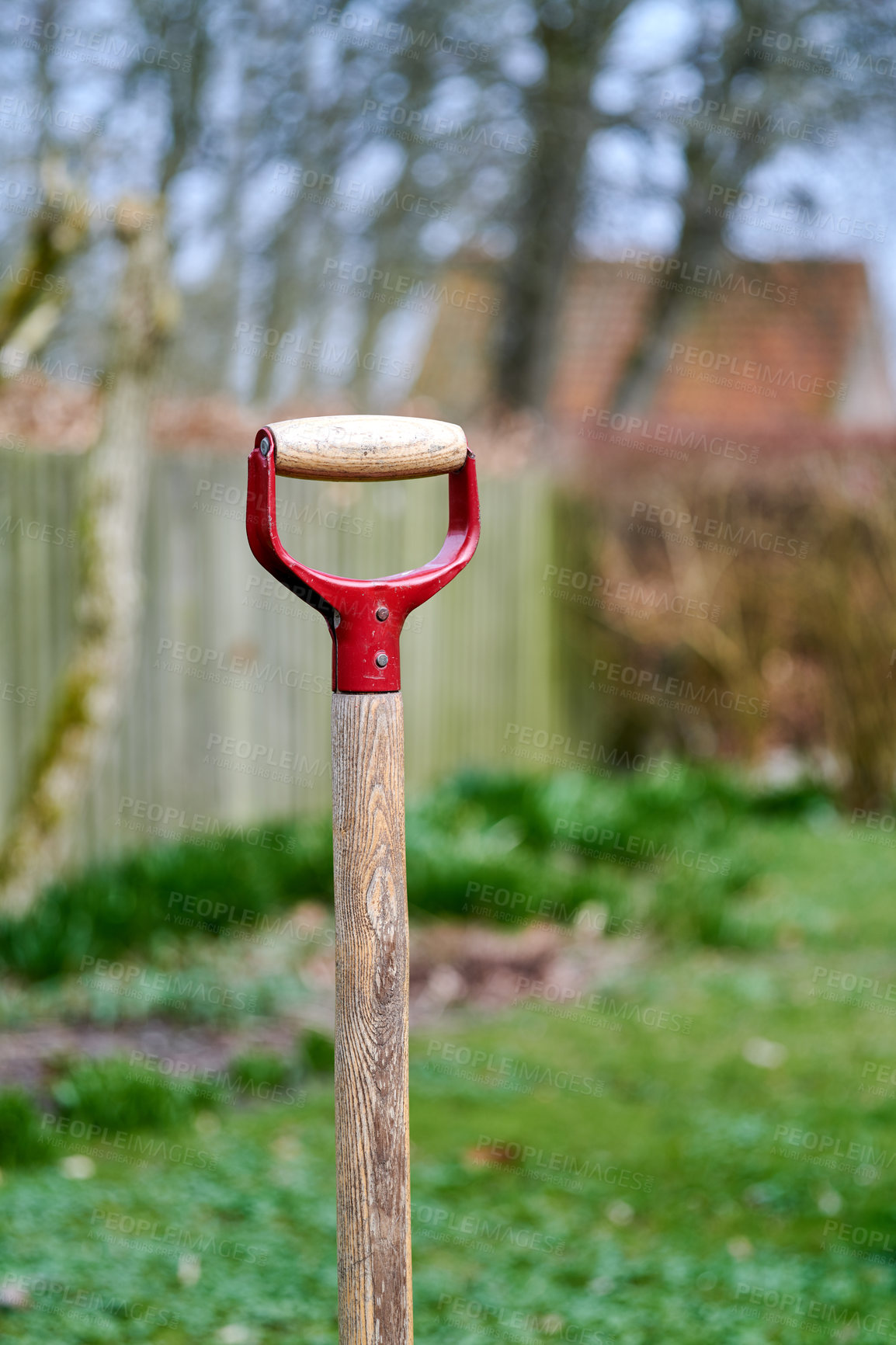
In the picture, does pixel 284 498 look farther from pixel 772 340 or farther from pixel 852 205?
pixel 772 340

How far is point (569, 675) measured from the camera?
9.13 metres

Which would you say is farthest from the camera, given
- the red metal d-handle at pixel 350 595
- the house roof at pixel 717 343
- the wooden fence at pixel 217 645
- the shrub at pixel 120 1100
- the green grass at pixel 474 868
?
the house roof at pixel 717 343

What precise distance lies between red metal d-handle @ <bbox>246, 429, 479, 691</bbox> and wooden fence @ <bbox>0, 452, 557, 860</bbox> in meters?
3.76

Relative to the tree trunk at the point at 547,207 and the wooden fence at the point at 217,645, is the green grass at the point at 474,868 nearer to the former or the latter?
the wooden fence at the point at 217,645

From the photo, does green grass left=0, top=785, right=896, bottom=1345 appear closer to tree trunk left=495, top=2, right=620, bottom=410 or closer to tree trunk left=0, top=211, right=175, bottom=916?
tree trunk left=0, top=211, right=175, bottom=916

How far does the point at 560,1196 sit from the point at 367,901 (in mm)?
2040

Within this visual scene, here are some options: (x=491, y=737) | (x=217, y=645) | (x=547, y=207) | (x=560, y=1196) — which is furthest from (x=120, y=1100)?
(x=547, y=207)

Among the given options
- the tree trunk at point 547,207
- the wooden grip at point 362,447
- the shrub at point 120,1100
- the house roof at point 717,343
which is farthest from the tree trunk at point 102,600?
the house roof at point 717,343

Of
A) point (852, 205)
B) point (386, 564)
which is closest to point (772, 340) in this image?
point (852, 205)

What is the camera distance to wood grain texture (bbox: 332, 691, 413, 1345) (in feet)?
5.63

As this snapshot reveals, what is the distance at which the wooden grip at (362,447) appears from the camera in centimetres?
172

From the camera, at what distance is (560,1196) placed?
340cm

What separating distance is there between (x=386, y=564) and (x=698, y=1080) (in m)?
3.88

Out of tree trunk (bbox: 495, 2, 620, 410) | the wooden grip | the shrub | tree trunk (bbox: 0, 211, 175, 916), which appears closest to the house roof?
tree trunk (bbox: 495, 2, 620, 410)
